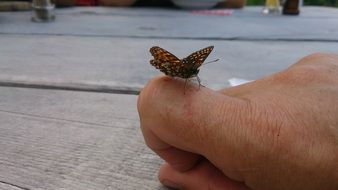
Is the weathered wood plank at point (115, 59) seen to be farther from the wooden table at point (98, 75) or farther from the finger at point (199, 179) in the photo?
the finger at point (199, 179)

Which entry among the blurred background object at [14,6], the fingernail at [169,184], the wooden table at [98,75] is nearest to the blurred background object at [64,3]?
the blurred background object at [14,6]

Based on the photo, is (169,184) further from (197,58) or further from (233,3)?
(233,3)

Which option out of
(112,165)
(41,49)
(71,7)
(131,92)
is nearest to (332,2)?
(71,7)

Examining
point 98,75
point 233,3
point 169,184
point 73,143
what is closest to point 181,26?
point 98,75

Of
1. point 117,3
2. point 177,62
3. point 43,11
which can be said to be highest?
point 177,62

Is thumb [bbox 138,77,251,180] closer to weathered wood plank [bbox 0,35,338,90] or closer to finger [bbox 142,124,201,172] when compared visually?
finger [bbox 142,124,201,172]

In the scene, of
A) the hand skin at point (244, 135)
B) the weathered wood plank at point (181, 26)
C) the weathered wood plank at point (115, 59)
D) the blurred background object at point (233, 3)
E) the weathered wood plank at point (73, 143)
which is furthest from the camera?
the blurred background object at point (233, 3)

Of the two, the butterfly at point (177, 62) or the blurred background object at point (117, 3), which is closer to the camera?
the butterfly at point (177, 62)
